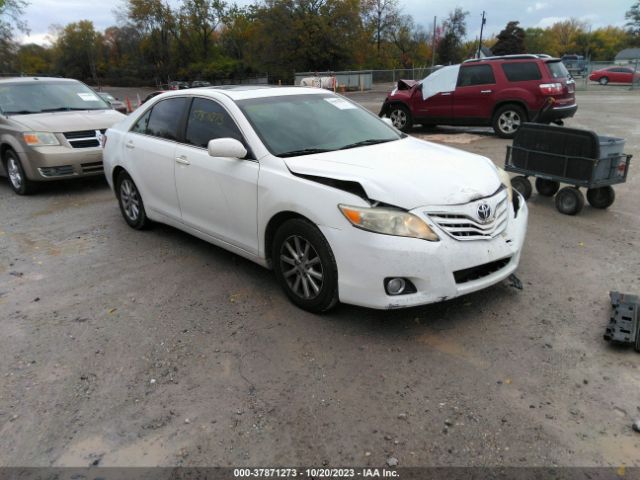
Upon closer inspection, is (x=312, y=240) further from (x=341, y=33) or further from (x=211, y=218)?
(x=341, y=33)

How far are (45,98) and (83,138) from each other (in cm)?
149

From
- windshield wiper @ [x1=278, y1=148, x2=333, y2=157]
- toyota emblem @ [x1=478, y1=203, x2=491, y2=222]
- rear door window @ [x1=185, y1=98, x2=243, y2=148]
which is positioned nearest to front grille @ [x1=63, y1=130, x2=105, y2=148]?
rear door window @ [x1=185, y1=98, x2=243, y2=148]

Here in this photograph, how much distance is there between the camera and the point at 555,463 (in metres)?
2.42

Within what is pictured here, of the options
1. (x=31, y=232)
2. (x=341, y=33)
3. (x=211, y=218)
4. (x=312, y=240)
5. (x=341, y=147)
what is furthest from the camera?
(x=341, y=33)

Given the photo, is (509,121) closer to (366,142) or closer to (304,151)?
(366,142)

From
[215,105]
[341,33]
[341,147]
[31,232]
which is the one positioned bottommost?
[31,232]

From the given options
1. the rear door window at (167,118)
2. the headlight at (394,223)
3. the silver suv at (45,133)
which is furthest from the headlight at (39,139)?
the headlight at (394,223)

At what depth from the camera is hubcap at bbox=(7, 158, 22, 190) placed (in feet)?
26.4

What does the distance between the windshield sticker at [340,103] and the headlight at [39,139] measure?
4983 mm

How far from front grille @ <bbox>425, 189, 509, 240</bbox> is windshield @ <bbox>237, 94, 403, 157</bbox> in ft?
3.94

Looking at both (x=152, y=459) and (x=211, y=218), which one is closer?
(x=152, y=459)

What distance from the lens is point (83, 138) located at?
7918mm

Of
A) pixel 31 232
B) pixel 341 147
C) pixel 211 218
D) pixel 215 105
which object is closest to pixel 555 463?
pixel 341 147

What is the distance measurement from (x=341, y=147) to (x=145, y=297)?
210cm
